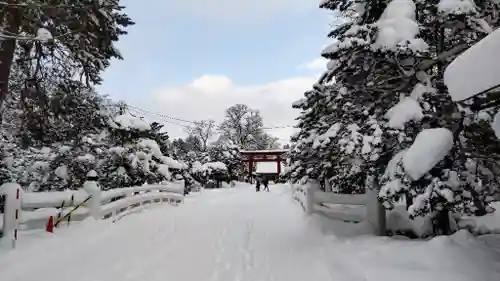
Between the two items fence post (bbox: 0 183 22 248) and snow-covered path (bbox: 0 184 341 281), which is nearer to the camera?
snow-covered path (bbox: 0 184 341 281)

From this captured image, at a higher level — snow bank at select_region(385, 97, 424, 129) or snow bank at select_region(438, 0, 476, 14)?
snow bank at select_region(438, 0, 476, 14)

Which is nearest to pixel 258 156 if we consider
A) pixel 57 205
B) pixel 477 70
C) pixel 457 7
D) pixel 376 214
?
pixel 57 205

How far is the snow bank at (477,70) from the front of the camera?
2.93 metres

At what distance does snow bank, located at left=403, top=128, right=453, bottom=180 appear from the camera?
4547 mm

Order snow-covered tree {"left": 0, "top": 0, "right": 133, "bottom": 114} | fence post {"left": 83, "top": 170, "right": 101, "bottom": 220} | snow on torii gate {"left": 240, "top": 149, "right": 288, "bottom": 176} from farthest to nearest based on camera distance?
snow on torii gate {"left": 240, "top": 149, "right": 288, "bottom": 176}
fence post {"left": 83, "top": 170, "right": 101, "bottom": 220}
snow-covered tree {"left": 0, "top": 0, "right": 133, "bottom": 114}

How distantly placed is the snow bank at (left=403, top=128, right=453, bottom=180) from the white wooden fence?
516 cm

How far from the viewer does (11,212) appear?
5848 millimetres

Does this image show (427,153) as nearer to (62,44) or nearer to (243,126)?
(62,44)

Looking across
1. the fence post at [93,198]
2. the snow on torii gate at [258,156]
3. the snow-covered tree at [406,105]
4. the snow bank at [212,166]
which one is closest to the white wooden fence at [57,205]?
the fence post at [93,198]

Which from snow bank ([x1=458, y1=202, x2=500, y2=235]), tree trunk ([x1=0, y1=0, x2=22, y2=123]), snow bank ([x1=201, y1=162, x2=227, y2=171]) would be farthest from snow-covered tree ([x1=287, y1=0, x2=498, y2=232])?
snow bank ([x1=201, y1=162, x2=227, y2=171])

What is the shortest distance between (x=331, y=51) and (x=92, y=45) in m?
6.16

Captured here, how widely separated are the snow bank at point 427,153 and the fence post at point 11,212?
16.9ft

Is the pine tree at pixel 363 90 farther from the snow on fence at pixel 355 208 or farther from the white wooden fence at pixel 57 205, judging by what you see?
the white wooden fence at pixel 57 205

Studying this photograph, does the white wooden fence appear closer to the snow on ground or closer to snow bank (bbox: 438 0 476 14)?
the snow on ground
